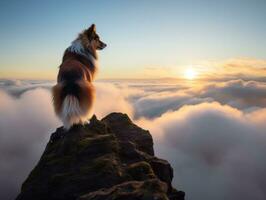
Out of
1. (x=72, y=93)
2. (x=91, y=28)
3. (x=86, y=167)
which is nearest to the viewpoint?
(x=86, y=167)

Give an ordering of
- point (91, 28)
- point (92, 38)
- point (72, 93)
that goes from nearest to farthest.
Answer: point (72, 93) → point (91, 28) → point (92, 38)

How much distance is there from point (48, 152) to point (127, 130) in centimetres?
447

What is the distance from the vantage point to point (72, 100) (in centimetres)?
1339

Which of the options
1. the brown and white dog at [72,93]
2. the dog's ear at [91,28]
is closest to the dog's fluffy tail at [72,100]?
the brown and white dog at [72,93]

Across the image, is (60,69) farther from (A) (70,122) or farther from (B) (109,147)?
(B) (109,147)

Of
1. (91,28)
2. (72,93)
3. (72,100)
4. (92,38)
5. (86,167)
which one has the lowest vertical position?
(86,167)

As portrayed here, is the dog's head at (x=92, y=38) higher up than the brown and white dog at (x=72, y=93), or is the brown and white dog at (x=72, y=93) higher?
the dog's head at (x=92, y=38)

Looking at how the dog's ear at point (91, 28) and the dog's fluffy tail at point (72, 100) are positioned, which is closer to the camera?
the dog's fluffy tail at point (72, 100)

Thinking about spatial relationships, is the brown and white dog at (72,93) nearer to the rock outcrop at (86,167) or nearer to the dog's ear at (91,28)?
the rock outcrop at (86,167)

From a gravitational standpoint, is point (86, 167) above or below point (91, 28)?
below

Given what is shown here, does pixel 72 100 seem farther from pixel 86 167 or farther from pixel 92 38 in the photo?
pixel 92 38

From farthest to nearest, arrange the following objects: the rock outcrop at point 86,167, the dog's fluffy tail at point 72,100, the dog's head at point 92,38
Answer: the dog's head at point 92,38 < the dog's fluffy tail at point 72,100 < the rock outcrop at point 86,167

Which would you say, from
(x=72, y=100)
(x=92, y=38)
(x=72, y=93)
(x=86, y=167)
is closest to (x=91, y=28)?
(x=92, y=38)

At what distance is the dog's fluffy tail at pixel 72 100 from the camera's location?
526 inches
